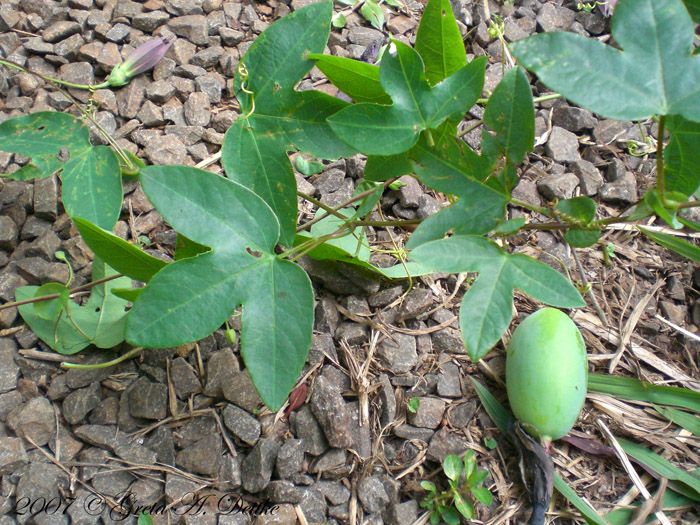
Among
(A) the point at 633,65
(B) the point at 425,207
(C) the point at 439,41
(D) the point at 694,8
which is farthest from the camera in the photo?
(B) the point at 425,207

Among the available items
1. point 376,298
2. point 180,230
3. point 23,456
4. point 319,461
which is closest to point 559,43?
point 180,230

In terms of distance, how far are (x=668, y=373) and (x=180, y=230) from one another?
1230 millimetres

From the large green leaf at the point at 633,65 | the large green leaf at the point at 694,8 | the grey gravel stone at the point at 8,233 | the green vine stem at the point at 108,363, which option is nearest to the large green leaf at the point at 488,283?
the large green leaf at the point at 633,65

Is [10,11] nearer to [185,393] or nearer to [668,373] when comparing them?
[185,393]

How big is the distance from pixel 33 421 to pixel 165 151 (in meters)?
0.75

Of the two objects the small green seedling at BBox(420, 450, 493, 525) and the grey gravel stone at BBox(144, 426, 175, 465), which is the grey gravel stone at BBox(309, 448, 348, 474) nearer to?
the small green seedling at BBox(420, 450, 493, 525)

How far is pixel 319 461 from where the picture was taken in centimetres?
111

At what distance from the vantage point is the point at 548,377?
3.49 feet

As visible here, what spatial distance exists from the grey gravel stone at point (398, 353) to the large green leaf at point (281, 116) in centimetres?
42

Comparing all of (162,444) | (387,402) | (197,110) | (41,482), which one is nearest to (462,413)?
(387,402)

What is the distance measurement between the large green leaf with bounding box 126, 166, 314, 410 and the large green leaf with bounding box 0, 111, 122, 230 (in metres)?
0.23

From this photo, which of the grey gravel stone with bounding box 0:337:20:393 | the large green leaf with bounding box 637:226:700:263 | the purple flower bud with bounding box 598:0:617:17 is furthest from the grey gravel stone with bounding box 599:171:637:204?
the grey gravel stone with bounding box 0:337:20:393

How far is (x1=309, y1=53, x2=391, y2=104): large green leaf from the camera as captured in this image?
100 cm

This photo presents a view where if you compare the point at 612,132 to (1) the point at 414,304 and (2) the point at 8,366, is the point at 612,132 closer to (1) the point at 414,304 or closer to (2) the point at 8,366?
(1) the point at 414,304
